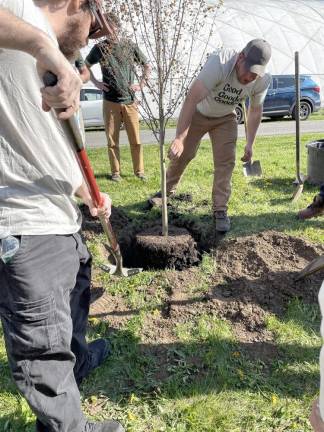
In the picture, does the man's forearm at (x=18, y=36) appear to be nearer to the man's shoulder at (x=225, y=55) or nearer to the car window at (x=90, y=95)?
the man's shoulder at (x=225, y=55)

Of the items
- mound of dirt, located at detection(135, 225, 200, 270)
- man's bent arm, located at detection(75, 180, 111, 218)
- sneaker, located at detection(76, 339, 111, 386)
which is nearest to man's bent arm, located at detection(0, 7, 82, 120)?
man's bent arm, located at detection(75, 180, 111, 218)

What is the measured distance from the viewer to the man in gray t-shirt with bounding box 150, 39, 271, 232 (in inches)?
146

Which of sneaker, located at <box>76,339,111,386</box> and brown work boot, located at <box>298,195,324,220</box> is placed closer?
sneaker, located at <box>76,339,111,386</box>

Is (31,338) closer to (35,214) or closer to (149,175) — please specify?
(35,214)

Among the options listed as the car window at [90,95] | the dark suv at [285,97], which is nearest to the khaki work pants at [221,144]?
the car window at [90,95]

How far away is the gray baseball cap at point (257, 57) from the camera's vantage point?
3.61 metres

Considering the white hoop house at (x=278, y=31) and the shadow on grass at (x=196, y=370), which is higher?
the white hoop house at (x=278, y=31)

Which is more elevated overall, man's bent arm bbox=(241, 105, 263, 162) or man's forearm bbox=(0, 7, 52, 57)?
man's forearm bbox=(0, 7, 52, 57)

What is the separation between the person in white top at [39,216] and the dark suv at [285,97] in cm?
1544

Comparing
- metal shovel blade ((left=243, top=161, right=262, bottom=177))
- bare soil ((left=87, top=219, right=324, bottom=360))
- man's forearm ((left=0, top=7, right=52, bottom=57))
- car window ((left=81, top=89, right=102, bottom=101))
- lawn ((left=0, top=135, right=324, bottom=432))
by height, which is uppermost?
car window ((left=81, top=89, right=102, bottom=101))

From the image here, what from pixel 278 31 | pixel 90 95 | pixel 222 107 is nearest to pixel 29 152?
pixel 222 107

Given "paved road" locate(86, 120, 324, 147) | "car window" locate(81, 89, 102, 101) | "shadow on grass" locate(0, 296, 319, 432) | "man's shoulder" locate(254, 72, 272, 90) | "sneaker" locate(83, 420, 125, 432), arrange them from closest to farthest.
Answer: "sneaker" locate(83, 420, 125, 432) → "shadow on grass" locate(0, 296, 319, 432) → "man's shoulder" locate(254, 72, 272, 90) → "paved road" locate(86, 120, 324, 147) → "car window" locate(81, 89, 102, 101)

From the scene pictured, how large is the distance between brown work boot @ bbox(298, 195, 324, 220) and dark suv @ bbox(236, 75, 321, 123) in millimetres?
12465

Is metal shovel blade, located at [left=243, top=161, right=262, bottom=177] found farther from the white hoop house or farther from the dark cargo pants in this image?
the white hoop house
